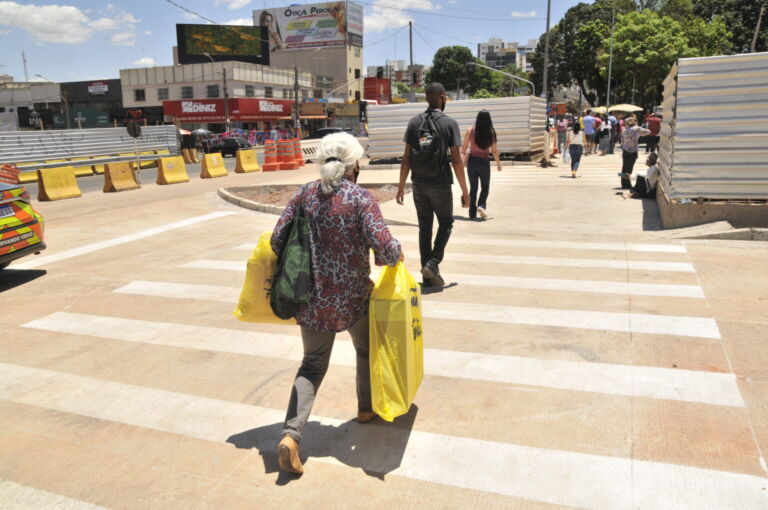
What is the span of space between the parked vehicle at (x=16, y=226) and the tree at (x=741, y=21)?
5939cm

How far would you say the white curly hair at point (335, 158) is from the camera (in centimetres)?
327

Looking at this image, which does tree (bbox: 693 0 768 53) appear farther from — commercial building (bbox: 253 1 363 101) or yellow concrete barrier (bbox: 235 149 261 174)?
commercial building (bbox: 253 1 363 101)

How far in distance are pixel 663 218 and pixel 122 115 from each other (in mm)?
71894

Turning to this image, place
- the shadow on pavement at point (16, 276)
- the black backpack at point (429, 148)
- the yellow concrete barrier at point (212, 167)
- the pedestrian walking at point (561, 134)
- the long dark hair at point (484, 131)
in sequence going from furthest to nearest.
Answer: the pedestrian walking at point (561, 134) → the yellow concrete barrier at point (212, 167) → the long dark hair at point (484, 131) → the shadow on pavement at point (16, 276) → the black backpack at point (429, 148)

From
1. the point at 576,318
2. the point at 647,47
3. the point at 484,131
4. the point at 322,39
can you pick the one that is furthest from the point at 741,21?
the point at 322,39

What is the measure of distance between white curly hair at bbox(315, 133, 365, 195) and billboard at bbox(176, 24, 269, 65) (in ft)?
276

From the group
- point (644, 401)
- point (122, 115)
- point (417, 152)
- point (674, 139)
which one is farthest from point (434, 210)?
point (122, 115)

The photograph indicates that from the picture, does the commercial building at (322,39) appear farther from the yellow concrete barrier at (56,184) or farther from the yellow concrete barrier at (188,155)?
the yellow concrete barrier at (56,184)

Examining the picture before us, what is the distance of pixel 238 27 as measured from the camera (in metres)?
81.9

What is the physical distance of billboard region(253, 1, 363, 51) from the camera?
9806 cm

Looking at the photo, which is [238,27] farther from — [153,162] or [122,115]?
[153,162]

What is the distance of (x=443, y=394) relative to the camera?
4270mm

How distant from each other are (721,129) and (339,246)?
Result: 7.84 metres

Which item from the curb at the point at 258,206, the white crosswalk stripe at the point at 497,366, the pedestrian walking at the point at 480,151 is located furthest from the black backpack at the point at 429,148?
the curb at the point at 258,206
